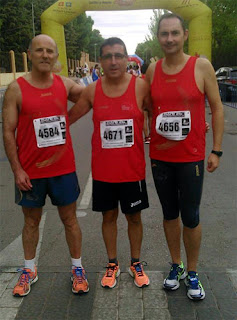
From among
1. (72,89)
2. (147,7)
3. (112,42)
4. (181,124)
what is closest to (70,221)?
(72,89)

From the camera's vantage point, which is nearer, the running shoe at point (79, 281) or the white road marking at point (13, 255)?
the running shoe at point (79, 281)

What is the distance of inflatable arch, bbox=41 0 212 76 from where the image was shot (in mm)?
13744

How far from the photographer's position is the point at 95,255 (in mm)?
3531

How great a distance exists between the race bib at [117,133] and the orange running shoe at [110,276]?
1.07 meters

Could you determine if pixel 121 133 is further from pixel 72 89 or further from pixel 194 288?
pixel 194 288

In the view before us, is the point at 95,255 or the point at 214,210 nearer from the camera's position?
the point at 95,255

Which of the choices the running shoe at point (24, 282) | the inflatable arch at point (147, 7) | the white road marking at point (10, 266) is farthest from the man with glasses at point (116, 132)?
the inflatable arch at point (147, 7)

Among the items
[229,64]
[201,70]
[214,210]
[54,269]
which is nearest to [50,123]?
[201,70]

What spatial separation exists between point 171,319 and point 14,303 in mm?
1197

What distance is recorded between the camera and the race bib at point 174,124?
8.57ft

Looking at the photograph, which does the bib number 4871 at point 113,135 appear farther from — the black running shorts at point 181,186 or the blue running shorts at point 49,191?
the blue running shorts at point 49,191

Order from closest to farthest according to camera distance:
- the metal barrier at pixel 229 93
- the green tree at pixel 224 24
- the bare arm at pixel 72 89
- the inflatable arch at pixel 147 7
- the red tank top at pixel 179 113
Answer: the red tank top at pixel 179 113 < the bare arm at pixel 72 89 < the inflatable arch at pixel 147 7 < the metal barrier at pixel 229 93 < the green tree at pixel 224 24

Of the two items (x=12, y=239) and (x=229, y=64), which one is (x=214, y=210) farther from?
(x=229, y=64)

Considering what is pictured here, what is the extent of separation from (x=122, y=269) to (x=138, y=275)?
300mm
